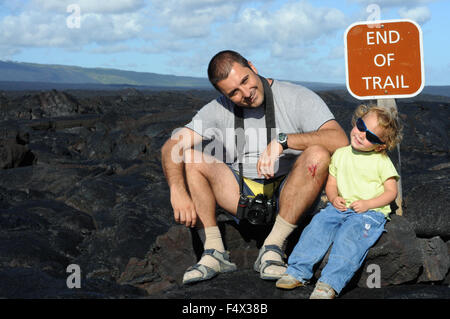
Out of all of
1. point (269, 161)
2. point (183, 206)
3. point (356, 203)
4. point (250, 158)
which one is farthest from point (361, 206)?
point (183, 206)

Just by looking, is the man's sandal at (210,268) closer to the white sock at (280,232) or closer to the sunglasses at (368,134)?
the white sock at (280,232)

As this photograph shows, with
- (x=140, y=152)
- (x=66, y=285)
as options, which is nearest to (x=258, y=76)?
(x=66, y=285)

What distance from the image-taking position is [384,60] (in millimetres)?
4598

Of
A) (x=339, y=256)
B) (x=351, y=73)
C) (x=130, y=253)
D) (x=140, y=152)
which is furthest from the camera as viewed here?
(x=140, y=152)

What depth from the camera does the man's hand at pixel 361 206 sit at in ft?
12.6

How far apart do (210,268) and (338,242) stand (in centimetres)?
98

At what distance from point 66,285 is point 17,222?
14.9 feet

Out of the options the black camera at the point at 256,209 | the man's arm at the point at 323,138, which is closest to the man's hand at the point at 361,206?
the man's arm at the point at 323,138

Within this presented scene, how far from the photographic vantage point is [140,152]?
15.9 metres

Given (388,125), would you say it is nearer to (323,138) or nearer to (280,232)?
(323,138)

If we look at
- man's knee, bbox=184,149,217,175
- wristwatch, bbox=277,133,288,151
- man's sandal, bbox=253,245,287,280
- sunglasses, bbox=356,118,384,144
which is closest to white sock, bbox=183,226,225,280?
man's sandal, bbox=253,245,287,280

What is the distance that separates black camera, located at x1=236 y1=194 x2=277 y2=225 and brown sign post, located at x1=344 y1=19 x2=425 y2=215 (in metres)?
1.18

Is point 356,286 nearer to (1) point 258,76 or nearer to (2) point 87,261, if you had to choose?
(1) point 258,76

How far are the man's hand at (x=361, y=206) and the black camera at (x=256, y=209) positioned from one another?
2.44 feet
